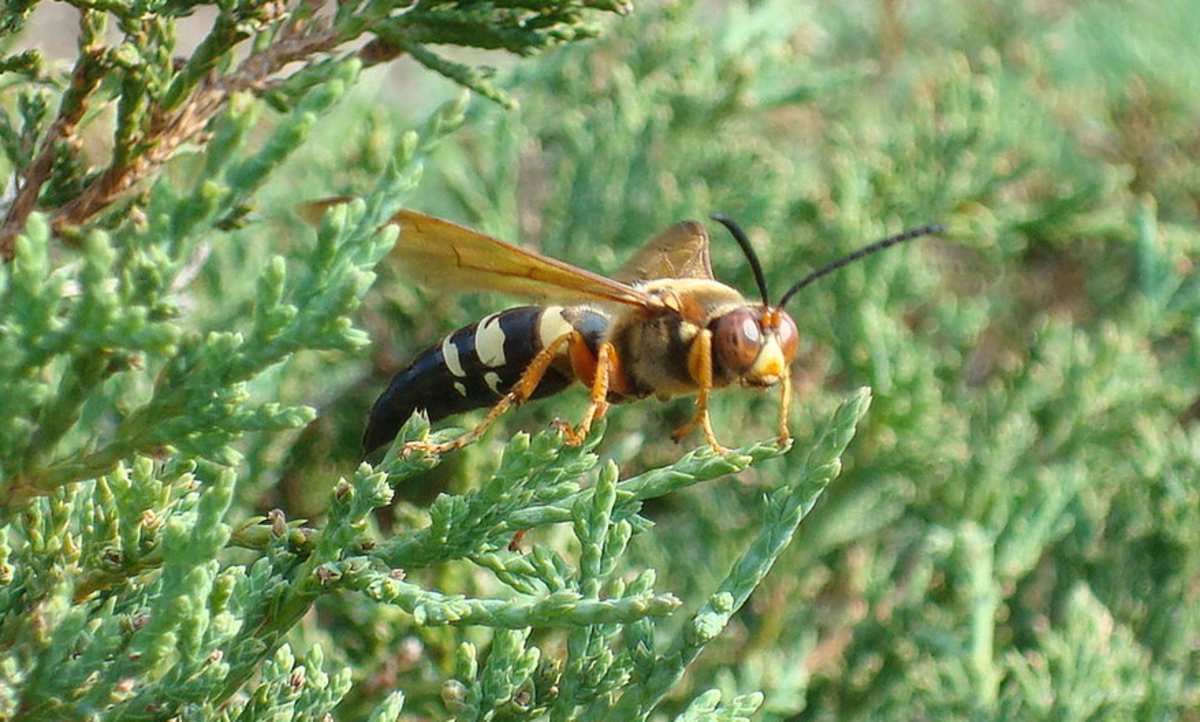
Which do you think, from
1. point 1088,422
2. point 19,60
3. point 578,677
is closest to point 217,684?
point 578,677

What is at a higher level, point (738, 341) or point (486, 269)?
point (486, 269)

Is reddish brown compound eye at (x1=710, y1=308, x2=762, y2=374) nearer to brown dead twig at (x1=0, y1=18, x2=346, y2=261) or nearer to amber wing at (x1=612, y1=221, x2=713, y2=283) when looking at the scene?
amber wing at (x1=612, y1=221, x2=713, y2=283)

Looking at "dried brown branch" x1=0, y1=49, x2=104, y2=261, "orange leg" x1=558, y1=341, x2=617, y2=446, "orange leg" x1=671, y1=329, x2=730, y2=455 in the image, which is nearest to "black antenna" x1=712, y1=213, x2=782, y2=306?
"orange leg" x1=671, y1=329, x2=730, y2=455

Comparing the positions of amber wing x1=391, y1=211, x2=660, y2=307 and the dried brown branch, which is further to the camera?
amber wing x1=391, y1=211, x2=660, y2=307

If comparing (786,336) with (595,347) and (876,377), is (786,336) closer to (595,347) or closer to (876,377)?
(595,347)

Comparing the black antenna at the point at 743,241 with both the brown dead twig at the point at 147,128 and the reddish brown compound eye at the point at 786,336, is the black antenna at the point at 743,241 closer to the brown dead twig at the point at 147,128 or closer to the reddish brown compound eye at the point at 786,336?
the reddish brown compound eye at the point at 786,336

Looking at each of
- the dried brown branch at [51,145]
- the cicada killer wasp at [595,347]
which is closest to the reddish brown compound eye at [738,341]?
the cicada killer wasp at [595,347]

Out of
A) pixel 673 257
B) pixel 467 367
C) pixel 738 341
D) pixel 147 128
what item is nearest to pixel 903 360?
pixel 673 257
